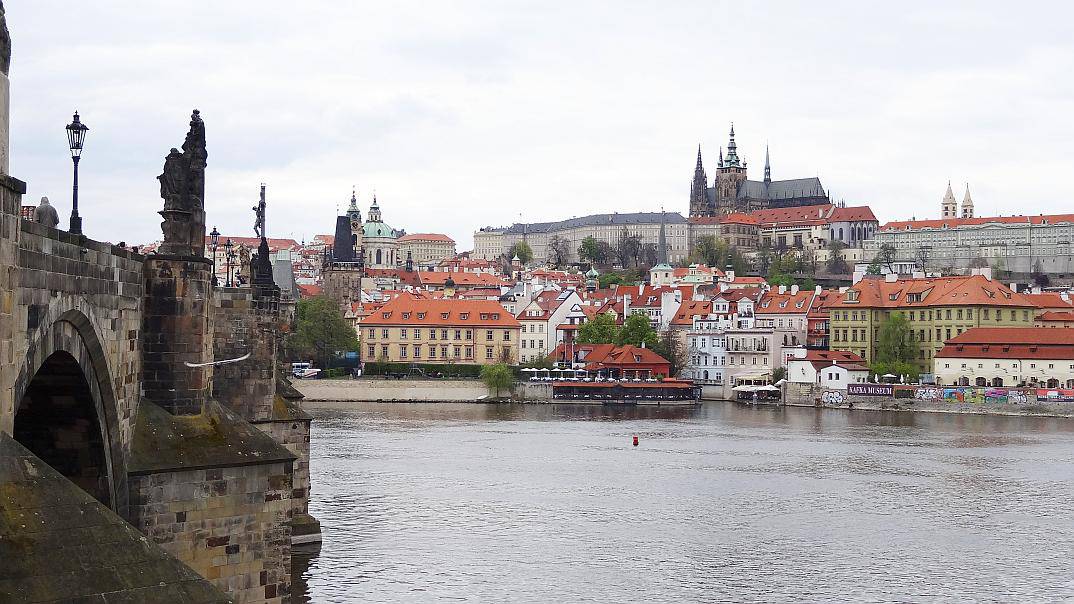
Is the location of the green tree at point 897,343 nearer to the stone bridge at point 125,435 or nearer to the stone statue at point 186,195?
the stone statue at point 186,195

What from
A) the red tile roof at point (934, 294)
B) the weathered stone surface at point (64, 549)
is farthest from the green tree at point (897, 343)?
the weathered stone surface at point (64, 549)

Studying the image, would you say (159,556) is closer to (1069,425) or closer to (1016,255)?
(1069,425)

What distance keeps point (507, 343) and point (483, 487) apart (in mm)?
67386

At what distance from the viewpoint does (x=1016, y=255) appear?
19838cm

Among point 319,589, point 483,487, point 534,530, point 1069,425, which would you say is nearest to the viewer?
point 319,589

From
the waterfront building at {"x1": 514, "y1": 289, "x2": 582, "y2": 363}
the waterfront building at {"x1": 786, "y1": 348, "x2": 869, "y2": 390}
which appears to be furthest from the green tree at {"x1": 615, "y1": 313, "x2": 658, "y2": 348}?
Result: the waterfront building at {"x1": 786, "y1": 348, "x2": 869, "y2": 390}

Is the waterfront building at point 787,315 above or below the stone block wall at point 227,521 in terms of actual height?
above

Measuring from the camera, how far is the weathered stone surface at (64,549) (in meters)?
9.75

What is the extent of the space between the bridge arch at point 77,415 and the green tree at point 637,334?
9355 centimetres

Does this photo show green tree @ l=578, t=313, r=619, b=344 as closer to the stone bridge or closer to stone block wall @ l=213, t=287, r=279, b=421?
stone block wall @ l=213, t=287, r=279, b=421

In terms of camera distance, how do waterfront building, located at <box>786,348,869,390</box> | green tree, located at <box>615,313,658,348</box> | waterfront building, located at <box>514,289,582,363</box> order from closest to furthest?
waterfront building, located at <box>786,348,869,390</box> → green tree, located at <box>615,313,658,348</box> → waterfront building, located at <box>514,289,582,363</box>

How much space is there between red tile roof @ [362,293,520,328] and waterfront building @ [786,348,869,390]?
23318 mm

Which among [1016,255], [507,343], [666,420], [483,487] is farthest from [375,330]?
[1016,255]

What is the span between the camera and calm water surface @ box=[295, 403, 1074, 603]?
28.5m
